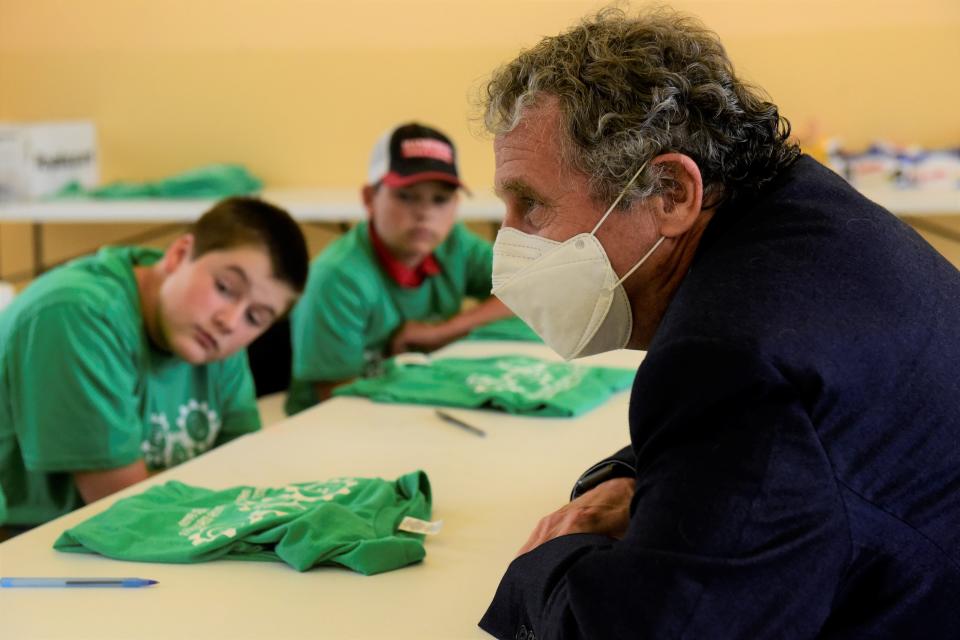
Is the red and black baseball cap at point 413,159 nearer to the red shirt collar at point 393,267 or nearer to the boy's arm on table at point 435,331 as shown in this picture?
the red shirt collar at point 393,267

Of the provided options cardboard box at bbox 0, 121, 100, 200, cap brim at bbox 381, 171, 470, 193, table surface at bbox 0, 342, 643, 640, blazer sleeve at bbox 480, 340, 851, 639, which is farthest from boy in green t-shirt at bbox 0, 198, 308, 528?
cardboard box at bbox 0, 121, 100, 200

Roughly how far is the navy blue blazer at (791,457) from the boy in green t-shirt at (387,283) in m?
1.83

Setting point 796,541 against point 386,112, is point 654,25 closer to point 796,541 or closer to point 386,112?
point 796,541

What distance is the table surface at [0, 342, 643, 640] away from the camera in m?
1.17

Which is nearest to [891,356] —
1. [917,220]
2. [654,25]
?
[654,25]

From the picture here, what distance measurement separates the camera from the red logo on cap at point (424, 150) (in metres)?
3.03

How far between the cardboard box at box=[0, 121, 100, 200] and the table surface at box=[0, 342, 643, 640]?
2698 millimetres

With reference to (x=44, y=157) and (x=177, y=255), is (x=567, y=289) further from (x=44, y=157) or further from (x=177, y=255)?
(x=44, y=157)

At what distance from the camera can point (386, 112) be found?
465 cm

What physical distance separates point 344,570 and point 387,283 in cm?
177

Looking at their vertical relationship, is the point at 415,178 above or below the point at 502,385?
above

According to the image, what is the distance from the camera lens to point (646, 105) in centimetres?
110

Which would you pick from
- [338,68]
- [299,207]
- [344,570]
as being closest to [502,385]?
[344,570]

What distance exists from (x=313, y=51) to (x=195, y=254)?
272 cm
